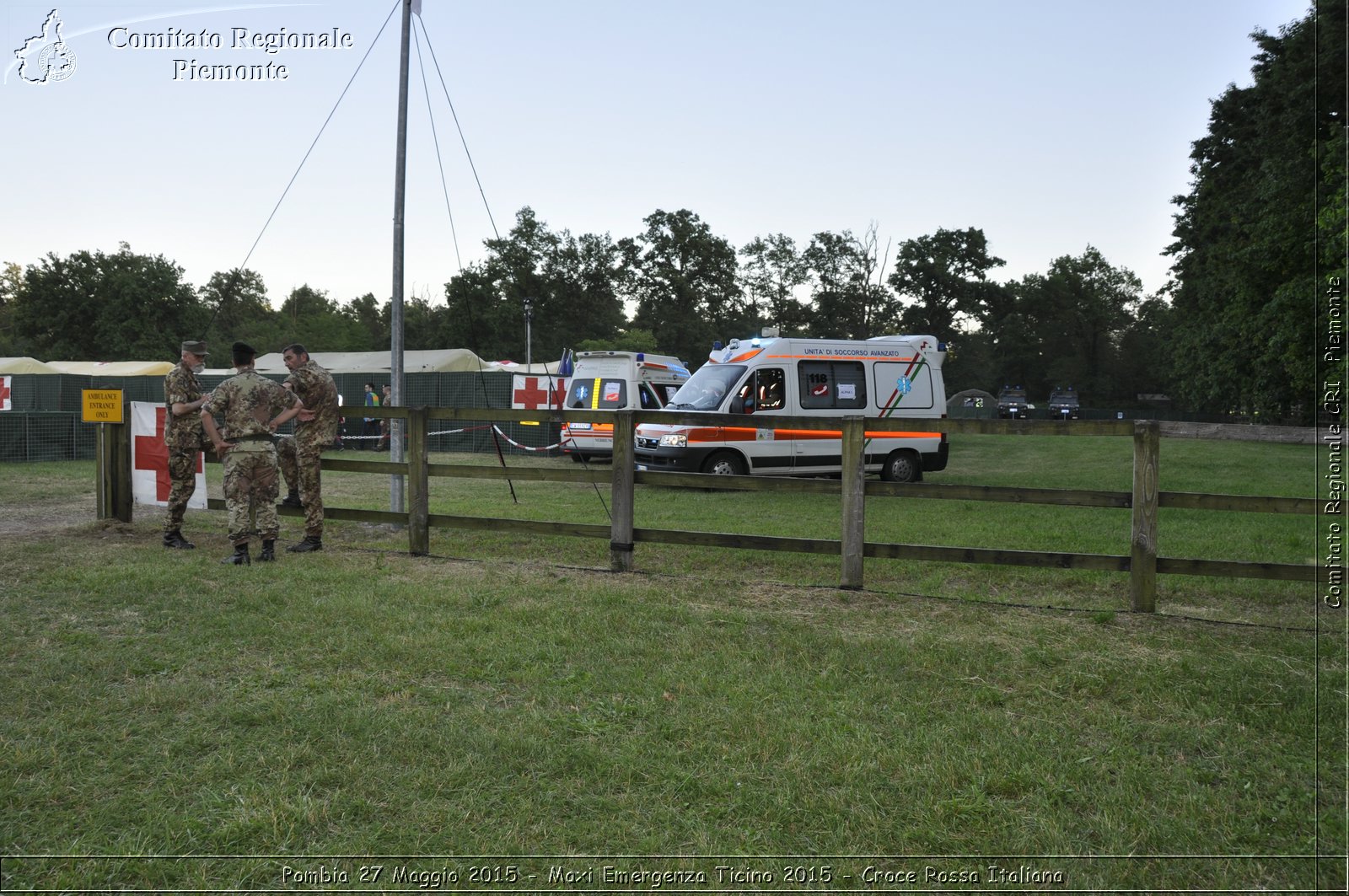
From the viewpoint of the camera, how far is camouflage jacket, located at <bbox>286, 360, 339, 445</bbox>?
880 cm

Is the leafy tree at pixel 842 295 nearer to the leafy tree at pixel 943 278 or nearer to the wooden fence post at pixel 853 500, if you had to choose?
the leafy tree at pixel 943 278

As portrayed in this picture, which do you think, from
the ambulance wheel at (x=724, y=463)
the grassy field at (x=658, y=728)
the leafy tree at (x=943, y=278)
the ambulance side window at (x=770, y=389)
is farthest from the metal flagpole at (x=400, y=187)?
the leafy tree at (x=943, y=278)

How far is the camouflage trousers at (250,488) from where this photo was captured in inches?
300

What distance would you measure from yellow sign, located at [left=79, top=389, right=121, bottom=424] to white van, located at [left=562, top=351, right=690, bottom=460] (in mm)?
10430

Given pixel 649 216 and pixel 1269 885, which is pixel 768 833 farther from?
pixel 649 216

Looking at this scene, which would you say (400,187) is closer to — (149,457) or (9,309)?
(149,457)

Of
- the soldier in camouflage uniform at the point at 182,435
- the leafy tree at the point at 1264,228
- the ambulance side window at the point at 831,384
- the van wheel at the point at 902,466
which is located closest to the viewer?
the soldier in camouflage uniform at the point at 182,435

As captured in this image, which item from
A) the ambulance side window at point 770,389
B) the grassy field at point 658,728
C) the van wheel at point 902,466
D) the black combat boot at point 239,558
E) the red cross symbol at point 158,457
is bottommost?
the grassy field at point 658,728

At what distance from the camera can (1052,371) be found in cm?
8869

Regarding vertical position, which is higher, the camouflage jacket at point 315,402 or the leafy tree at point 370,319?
the leafy tree at point 370,319

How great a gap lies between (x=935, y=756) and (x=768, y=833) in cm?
94

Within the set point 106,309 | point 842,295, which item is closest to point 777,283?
point 842,295

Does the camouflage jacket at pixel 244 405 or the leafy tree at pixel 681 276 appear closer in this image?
the camouflage jacket at pixel 244 405

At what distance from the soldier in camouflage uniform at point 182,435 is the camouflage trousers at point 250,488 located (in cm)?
114
